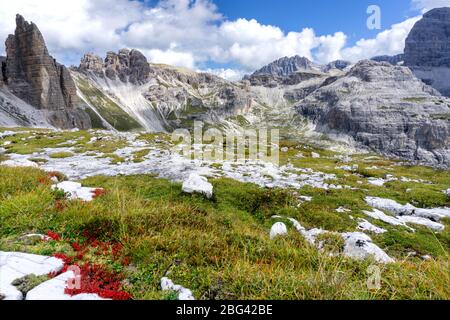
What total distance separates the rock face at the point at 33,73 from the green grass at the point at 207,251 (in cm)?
16177

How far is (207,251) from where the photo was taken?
6.23m

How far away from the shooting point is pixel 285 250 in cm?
645

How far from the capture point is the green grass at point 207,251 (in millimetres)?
4688

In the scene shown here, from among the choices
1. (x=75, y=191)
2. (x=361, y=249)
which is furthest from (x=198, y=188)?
(x=361, y=249)

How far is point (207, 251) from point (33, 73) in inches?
6986

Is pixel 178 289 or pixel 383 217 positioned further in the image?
pixel 383 217

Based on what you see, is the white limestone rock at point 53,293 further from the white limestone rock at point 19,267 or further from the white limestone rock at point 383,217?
the white limestone rock at point 383,217

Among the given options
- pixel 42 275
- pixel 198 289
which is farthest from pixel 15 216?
pixel 198 289

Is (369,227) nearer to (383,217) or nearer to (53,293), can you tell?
(383,217)

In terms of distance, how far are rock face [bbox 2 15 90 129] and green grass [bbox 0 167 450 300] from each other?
6369 inches

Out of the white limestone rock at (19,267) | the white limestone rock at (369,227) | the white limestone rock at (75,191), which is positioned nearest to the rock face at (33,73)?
the white limestone rock at (75,191)

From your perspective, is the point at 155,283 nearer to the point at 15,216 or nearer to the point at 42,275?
the point at 42,275

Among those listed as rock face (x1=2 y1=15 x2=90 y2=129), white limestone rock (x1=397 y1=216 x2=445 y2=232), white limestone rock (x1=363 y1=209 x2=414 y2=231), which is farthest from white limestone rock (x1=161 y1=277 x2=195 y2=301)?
rock face (x1=2 y1=15 x2=90 y2=129)
